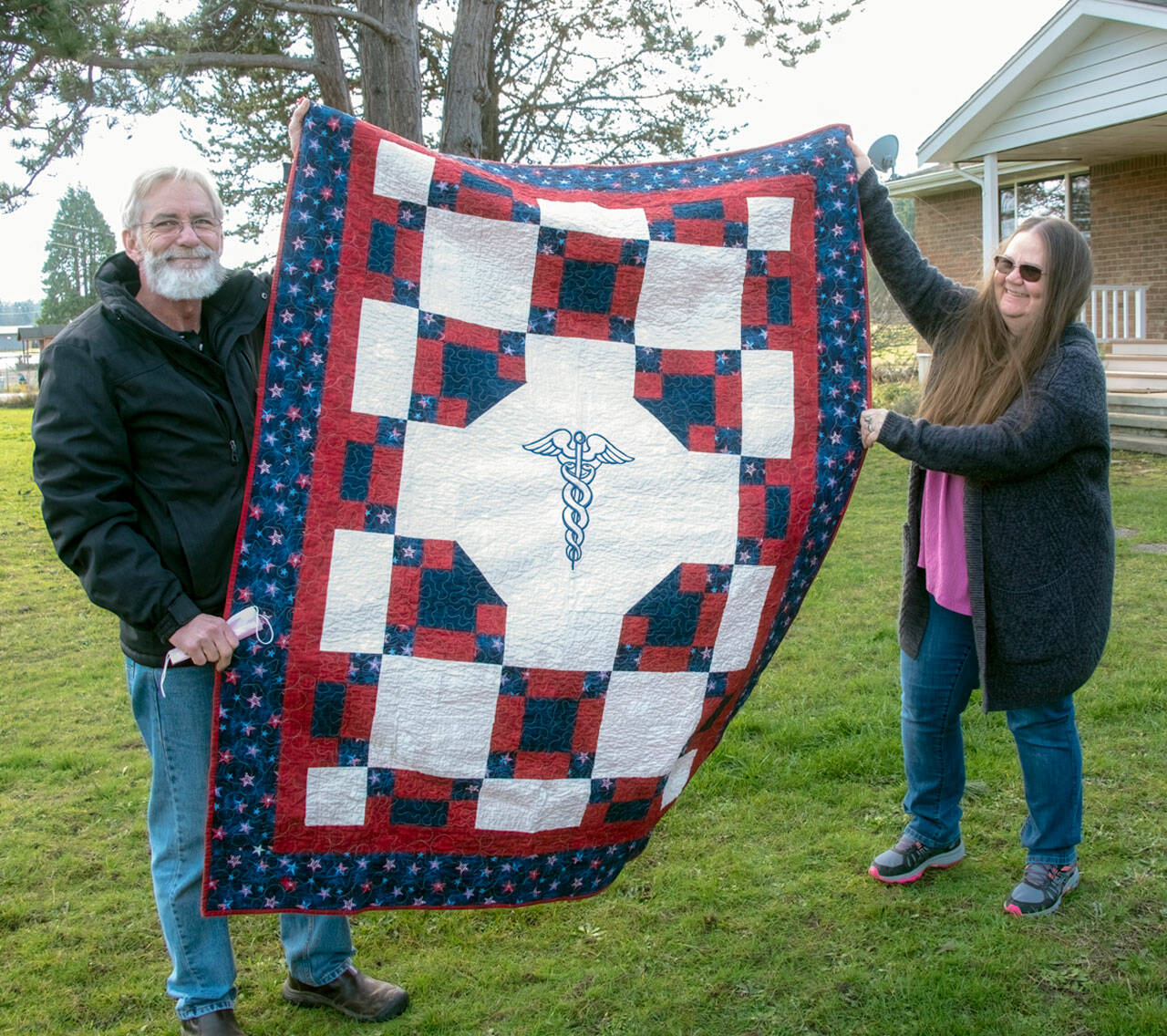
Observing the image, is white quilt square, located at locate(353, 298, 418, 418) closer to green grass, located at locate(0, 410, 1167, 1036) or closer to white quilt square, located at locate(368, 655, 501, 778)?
white quilt square, located at locate(368, 655, 501, 778)

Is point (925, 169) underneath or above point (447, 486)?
above

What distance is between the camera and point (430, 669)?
2.08m

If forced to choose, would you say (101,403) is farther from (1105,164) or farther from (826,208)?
(1105,164)

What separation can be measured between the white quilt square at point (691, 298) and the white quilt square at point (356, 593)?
0.74m

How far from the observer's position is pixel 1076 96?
31.2 ft

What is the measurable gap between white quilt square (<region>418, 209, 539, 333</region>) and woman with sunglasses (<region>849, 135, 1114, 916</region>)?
0.82 m

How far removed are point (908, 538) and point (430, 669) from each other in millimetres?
1278

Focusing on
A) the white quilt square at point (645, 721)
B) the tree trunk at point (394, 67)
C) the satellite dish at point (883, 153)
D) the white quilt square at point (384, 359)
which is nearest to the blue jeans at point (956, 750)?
the white quilt square at point (645, 721)

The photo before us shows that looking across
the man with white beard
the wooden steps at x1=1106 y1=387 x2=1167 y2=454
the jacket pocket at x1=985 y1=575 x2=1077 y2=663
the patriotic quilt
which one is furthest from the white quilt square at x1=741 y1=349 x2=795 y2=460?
the wooden steps at x1=1106 y1=387 x2=1167 y2=454

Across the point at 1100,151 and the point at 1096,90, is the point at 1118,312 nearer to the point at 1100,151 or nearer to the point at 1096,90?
the point at 1100,151

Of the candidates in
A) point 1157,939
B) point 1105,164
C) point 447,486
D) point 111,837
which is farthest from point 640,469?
point 1105,164

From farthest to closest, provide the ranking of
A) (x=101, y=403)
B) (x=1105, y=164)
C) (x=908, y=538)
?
(x=1105, y=164)
(x=908, y=538)
(x=101, y=403)

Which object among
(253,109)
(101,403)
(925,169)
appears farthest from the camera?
(925,169)

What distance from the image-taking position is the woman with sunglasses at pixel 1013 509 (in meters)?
2.33
